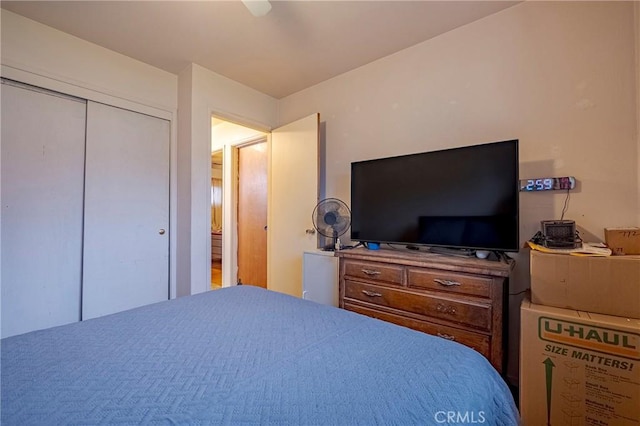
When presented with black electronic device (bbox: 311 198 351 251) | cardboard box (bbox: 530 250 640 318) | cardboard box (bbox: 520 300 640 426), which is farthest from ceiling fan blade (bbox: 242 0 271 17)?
cardboard box (bbox: 520 300 640 426)

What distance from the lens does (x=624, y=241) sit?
4.47 feet

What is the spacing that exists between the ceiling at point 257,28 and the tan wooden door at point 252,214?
1365 millimetres

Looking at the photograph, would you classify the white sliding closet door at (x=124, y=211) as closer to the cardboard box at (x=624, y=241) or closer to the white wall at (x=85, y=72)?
the white wall at (x=85, y=72)

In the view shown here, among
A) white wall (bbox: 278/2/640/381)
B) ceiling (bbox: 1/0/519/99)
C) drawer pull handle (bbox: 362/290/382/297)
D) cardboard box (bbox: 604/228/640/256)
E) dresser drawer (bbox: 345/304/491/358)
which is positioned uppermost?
ceiling (bbox: 1/0/519/99)

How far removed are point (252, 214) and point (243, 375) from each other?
129 inches

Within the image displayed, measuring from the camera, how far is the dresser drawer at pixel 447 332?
1527 millimetres

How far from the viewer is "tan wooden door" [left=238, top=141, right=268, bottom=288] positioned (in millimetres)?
3707

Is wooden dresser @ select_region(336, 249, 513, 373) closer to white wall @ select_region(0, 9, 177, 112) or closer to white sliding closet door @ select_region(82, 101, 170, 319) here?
white sliding closet door @ select_region(82, 101, 170, 319)

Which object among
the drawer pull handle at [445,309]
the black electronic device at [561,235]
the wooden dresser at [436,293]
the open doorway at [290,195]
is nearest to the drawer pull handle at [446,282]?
the wooden dresser at [436,293]

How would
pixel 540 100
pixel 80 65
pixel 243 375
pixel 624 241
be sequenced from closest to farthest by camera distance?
pixel 243 375 < pixel 624 241 < pixel 540 100 < pixel 80 65

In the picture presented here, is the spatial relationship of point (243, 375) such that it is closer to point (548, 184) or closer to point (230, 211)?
point (548, 184)

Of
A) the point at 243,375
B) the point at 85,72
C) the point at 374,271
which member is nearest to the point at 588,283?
the point at 374,271

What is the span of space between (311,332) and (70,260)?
7.78 feet

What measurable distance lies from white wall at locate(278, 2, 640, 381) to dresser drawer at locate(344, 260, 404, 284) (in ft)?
2.54
